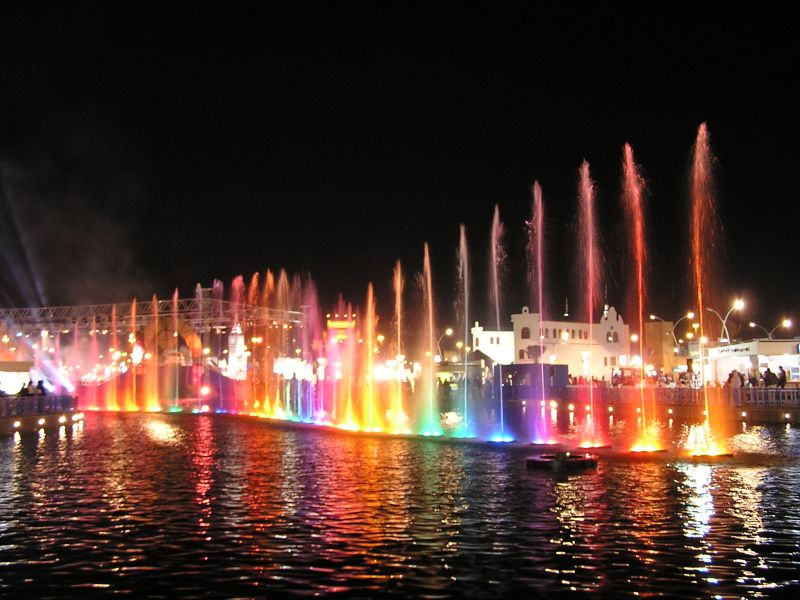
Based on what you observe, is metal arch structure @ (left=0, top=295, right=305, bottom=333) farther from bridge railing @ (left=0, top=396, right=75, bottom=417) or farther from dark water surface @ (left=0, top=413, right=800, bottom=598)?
dark water surface @ (left=0, top=413, right=800, bottom=598)

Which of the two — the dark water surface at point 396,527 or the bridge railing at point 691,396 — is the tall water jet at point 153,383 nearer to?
the bridge railing at point 691,396

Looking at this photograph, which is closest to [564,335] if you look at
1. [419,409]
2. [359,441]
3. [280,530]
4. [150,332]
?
[150,332]

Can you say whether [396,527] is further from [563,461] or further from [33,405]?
[33,405]

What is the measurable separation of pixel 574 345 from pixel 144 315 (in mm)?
52084

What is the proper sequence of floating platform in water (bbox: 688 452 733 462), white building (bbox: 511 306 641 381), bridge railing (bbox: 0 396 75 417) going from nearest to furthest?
1. floating platform in water (bbox: 688 452 733 462)
2. bridge railing (bbox: 0 396 75 417)
3. white building (bbox: 511 306 641 381)

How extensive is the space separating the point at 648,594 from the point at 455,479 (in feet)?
31.2

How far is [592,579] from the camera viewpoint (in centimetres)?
1004

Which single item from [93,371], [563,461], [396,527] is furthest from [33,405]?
[93,371]

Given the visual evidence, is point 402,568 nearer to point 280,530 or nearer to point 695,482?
point 280,530

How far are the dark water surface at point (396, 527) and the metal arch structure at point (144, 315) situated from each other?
6646 centimetres

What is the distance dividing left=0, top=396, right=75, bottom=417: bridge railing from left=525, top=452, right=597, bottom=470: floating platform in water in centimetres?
2325

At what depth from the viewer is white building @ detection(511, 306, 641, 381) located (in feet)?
332

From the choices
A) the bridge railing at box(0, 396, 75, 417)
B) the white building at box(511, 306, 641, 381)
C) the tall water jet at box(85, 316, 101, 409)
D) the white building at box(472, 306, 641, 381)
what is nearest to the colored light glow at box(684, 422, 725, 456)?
the bridge railing at box(0, 396, 75, 417)

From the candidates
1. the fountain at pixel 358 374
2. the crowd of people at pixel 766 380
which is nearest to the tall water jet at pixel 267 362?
the fountain at pixel 358 374
